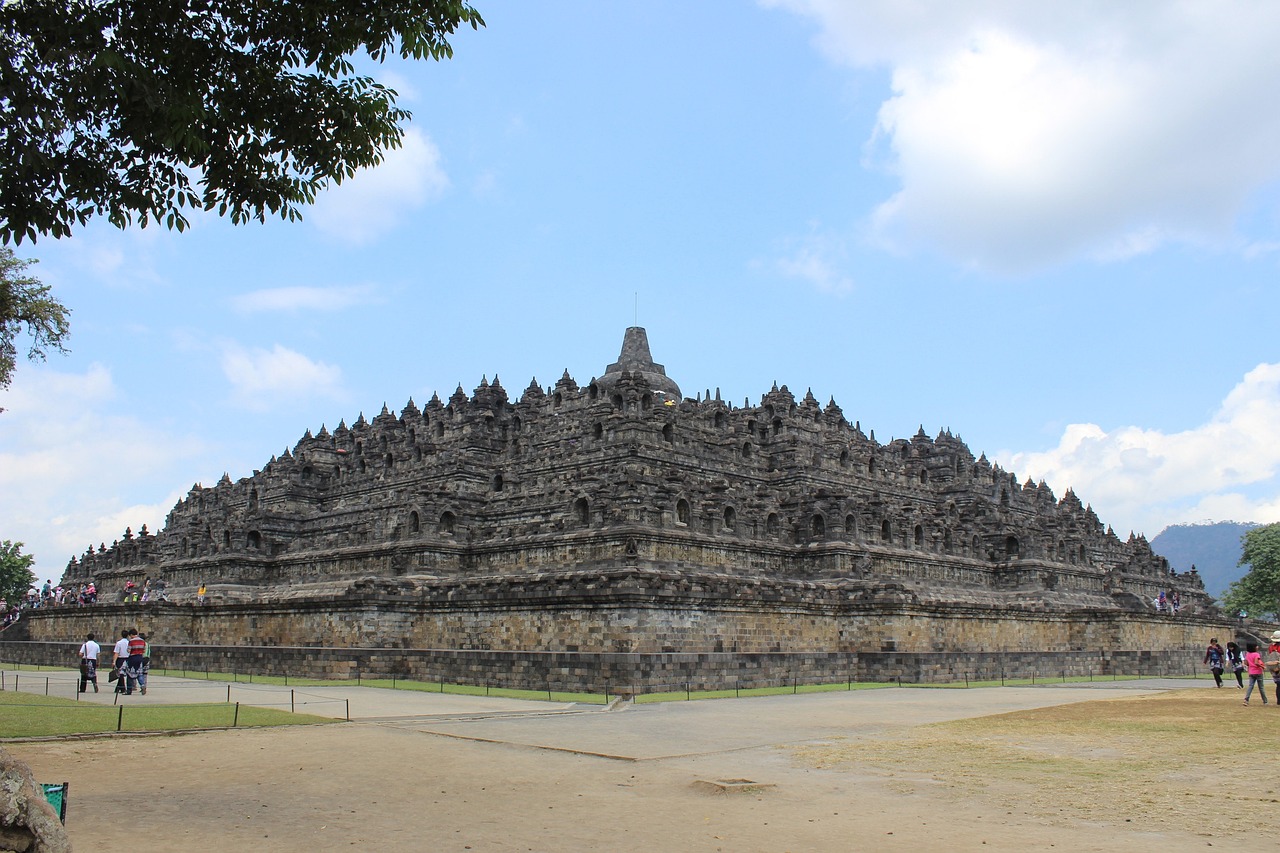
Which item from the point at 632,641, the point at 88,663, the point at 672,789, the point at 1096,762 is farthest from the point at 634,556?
the point at 672,789

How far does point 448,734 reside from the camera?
66.6ft

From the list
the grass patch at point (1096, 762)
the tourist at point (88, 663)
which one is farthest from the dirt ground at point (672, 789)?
the tourist at point (88, 663)

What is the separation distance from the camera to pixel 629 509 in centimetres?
4128

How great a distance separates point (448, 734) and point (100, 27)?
1343cm

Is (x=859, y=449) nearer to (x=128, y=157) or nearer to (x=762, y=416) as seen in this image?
(x=762, y=416)

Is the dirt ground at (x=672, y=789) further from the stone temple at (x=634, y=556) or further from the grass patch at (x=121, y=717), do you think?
the stone temple at (x=634, y=556)

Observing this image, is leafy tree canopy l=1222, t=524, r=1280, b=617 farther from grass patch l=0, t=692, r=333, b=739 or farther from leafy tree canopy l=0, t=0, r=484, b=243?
leafy tree canopy l=0, t=0, r=484, b=243

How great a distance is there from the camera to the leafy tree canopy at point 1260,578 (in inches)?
3297

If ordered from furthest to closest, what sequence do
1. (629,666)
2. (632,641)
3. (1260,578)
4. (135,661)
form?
(1260,578) → (632,641) → (629,666) → (135,661)

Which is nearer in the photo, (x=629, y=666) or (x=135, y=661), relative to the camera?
(x=135, y=661)

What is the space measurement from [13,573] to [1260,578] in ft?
331

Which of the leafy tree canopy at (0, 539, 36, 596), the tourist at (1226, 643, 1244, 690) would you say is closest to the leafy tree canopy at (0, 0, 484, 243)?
the tourist at (1226, 643, 1244, 690)

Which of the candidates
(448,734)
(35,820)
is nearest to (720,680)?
(448,734)

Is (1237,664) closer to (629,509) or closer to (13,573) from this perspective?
(629,509)
